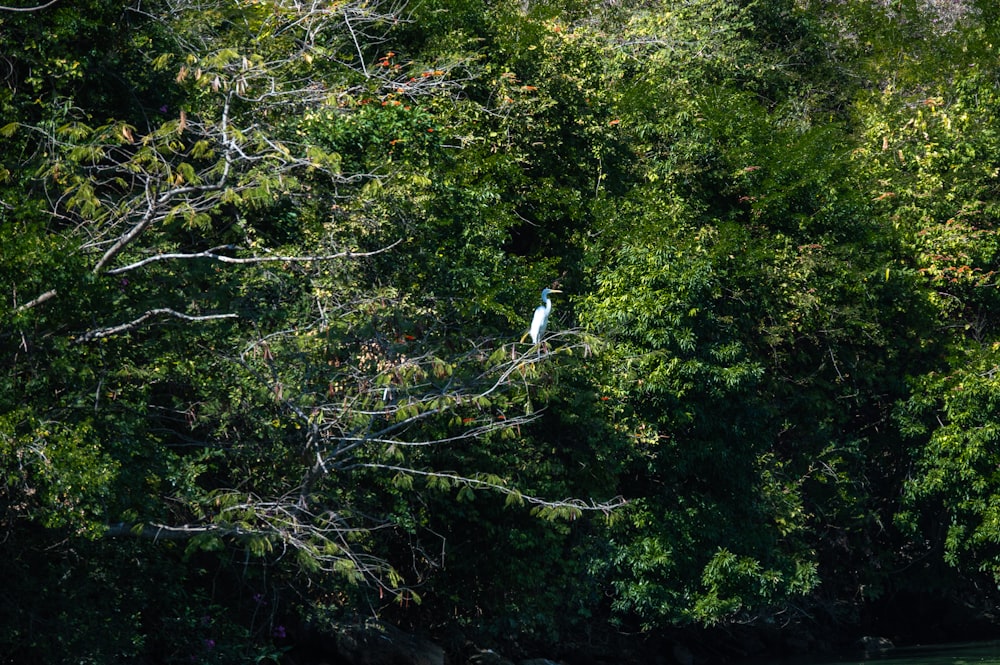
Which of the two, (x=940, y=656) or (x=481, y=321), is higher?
(x=481, y=321)

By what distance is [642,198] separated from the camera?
22297 mm

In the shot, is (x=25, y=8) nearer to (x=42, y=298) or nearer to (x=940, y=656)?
(x=42, y=298)

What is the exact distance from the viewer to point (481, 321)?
1658 centimetres

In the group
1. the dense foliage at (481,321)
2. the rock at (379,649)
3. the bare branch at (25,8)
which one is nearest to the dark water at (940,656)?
the dense foliage at (481,321)

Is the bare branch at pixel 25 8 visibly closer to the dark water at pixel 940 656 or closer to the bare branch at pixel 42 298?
the bare branch at pixel 42 298

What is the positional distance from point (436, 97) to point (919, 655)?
12.9 m

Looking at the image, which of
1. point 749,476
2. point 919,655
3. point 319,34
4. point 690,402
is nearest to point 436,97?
point 319,34

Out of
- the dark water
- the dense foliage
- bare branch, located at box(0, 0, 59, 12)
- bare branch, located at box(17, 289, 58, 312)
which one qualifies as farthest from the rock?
the dark water

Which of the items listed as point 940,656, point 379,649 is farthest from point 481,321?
point 940,656

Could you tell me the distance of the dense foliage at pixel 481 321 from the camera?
1159cm

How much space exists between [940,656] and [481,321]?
11.4 m

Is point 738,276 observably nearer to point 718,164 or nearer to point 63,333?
point 718,164

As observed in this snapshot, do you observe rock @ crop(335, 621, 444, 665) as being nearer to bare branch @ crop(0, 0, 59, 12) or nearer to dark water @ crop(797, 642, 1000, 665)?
bare branch @ crop(0, 0, 59, 12)

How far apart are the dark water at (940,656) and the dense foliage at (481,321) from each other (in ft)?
3.88
